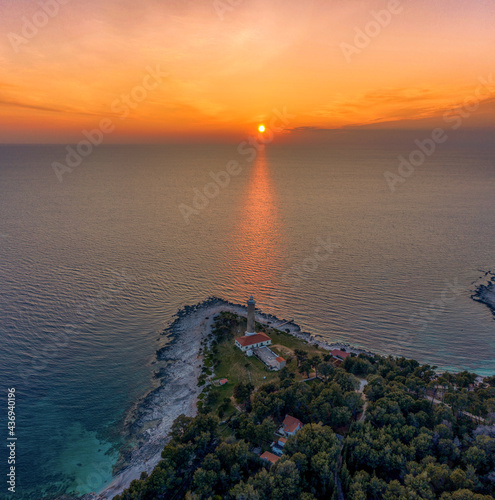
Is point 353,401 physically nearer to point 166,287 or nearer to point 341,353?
point 341,353

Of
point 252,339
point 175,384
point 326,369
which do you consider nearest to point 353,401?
point 326,369

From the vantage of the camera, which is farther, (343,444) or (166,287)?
(166,287)

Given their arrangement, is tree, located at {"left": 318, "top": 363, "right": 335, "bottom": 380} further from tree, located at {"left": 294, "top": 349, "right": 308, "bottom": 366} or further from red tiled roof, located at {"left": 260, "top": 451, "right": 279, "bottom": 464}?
red tiled roof, located at {"left": 260, "top": 451, "right": 279, "bottom": 464}

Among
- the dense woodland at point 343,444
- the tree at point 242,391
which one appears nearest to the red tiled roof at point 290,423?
the dense woodland at point 343,444

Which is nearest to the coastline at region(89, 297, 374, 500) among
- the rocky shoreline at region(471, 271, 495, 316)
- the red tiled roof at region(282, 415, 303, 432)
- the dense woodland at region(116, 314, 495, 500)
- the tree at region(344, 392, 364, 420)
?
the dense woodland at region(116, 314, 495, 500)

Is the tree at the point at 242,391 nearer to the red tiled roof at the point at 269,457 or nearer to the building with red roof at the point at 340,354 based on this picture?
the red tiled roof at the point at 269,457

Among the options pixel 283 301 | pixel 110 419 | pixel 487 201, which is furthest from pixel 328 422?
pixel 487 201

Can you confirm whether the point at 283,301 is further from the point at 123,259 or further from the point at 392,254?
the point at 123,259
